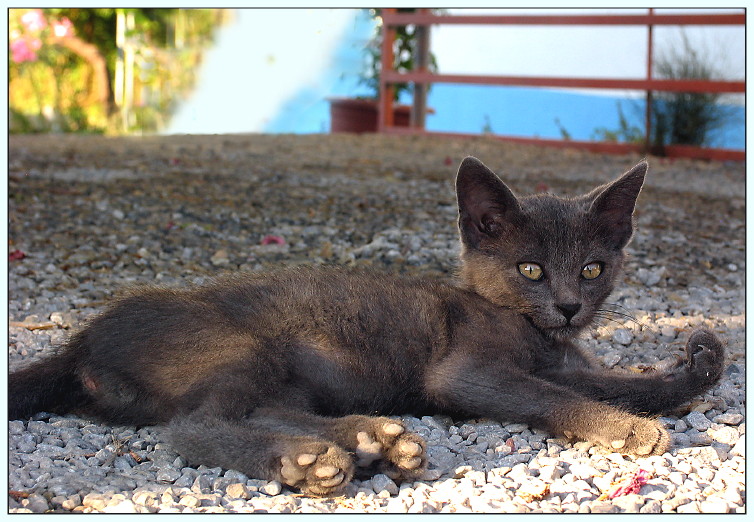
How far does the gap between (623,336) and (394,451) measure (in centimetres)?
181

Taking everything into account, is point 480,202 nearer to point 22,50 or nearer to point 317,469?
point 317,469

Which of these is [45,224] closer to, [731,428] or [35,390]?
[35,390]

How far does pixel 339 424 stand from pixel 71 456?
83cm

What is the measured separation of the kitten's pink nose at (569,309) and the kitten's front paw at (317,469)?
3.38ft

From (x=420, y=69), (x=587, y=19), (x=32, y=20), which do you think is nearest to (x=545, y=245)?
(x=587, y=19)

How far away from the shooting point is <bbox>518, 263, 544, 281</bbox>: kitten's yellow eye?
111 inches

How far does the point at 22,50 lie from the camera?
502 inches

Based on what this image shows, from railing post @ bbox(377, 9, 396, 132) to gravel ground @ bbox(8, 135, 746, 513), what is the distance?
1.05 meters

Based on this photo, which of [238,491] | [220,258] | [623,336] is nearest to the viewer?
[238,491]

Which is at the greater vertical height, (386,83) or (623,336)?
(386,83)

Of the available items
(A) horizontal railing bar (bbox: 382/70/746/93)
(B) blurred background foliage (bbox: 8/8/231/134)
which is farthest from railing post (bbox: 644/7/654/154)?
(B) blurred background foliage (bbox: 8/8/231/134)

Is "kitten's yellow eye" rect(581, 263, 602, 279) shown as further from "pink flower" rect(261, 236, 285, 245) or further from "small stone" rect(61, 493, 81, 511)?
"pink flower" rect(261, 236, 285, 245)

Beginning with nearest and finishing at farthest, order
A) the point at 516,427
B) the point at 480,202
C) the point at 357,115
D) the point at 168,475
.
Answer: the point at 168,475 < the point at 516,427 < the point at 480,202 < the point at 357,115

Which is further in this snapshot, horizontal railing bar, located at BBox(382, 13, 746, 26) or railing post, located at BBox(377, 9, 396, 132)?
railing post, located at BBox(377, 9, 396, 132)
